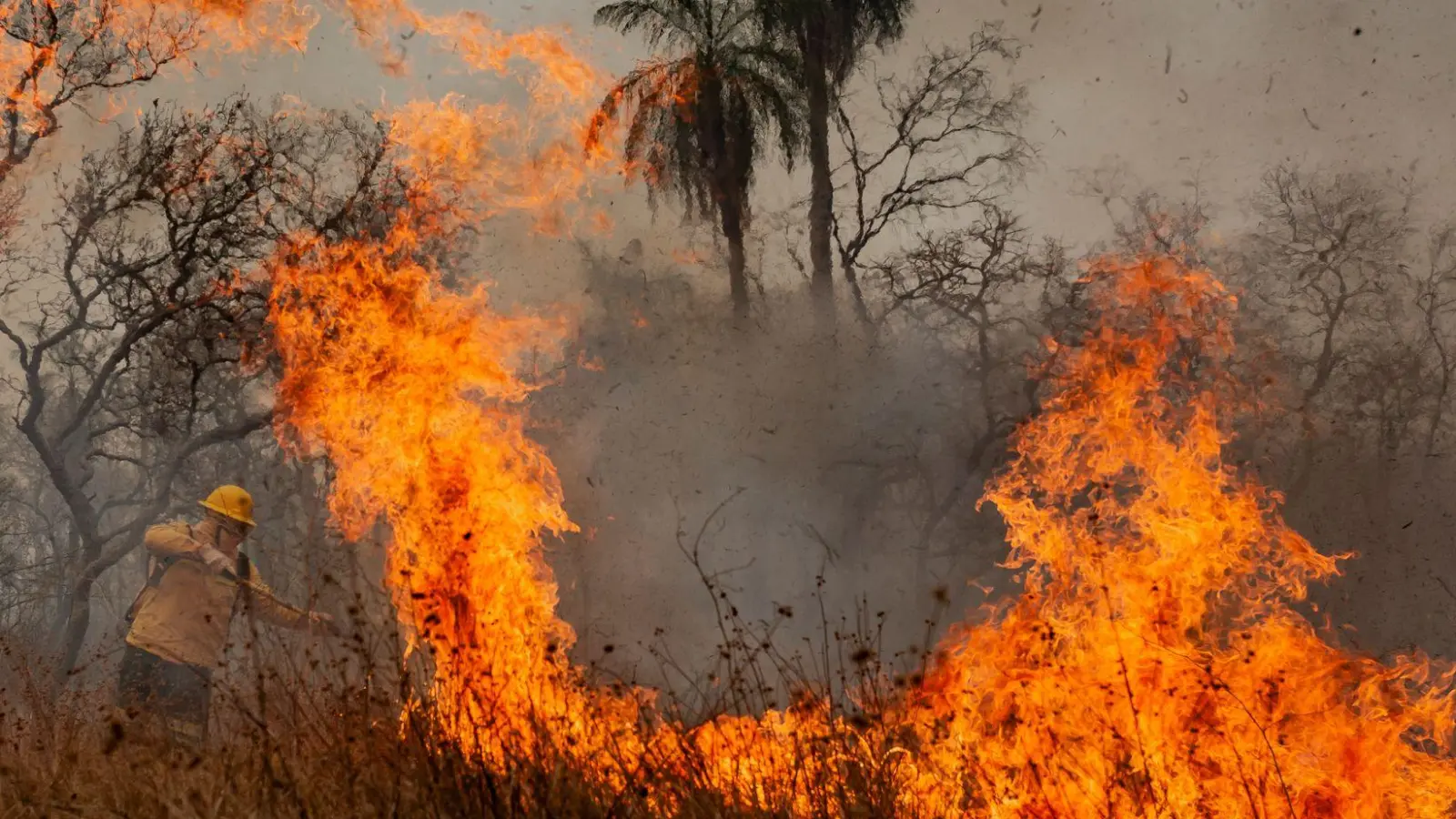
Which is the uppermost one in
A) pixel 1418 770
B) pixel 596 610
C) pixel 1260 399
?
pixel 1260 399

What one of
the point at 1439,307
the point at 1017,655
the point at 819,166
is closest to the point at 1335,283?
the point at 1439,307

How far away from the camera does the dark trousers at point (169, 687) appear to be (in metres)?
6.44

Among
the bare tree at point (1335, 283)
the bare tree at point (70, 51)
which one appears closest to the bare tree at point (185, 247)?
the bare tree at point (70, 51)

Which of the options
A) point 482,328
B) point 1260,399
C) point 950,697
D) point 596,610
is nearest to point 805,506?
point 596,610

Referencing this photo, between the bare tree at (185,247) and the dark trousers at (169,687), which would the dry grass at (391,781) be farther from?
the bare tree at (185,247)

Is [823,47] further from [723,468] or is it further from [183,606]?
[183,606]

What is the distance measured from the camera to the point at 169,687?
21.6 ft

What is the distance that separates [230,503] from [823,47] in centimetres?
1352

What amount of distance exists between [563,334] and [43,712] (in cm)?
1412

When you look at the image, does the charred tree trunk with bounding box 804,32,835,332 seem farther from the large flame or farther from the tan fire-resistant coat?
the tan fire-resistant coat

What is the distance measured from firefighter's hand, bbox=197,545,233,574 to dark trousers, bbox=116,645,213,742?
574 millimetres

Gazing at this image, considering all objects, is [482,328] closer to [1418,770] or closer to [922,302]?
[1418,770]

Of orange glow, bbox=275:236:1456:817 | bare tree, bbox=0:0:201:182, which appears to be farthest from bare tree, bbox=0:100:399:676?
orange glow, bbox=275:236:1456:817

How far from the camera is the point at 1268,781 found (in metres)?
5.54
